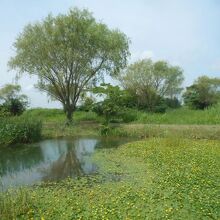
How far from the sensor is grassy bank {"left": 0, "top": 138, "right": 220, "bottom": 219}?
685 centimetres

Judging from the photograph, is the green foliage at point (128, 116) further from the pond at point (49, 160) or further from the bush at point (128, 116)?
the pond at point (49, 160)

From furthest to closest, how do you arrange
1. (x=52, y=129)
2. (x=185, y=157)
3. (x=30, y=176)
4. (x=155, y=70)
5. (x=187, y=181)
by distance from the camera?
(x=155, y=70)
(x=52, y=129)
(x=185, y=157)
(x=30, y=176)
(x=187, y=181)

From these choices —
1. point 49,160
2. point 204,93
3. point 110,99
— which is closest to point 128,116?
point 110,99

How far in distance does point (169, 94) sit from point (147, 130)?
22272mm

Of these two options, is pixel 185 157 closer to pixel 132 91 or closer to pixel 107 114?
pixel 107 114

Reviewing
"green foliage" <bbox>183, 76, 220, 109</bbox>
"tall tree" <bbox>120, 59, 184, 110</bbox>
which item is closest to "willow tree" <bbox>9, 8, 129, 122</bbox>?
"tall tree" <bbox>120, 59, 184, 110</bbox>

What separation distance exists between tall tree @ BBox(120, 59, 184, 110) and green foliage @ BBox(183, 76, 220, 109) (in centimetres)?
347

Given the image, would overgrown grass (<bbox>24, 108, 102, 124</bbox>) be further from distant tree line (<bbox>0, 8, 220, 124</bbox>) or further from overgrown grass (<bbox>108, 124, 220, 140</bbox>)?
overgrown grass (<bbox>108, 124, 220, 140</bbox>)

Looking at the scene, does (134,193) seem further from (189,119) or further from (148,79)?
(148,79)

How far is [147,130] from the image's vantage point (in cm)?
2045

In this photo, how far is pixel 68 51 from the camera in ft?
83.5

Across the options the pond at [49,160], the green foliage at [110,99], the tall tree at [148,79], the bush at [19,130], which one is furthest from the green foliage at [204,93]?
the bush at [19,130]

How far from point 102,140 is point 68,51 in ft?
29.2

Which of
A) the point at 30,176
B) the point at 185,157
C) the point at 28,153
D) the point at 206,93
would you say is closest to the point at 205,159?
the point at 185,157
